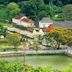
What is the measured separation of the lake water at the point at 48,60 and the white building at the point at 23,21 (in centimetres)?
1094

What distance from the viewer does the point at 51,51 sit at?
35.9 metres

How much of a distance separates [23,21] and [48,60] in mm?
13344

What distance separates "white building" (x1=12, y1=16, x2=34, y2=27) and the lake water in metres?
10.9

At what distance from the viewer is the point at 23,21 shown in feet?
153

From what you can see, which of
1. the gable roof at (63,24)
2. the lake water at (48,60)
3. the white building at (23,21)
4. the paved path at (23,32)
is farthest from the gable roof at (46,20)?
the lake water at (48,60)

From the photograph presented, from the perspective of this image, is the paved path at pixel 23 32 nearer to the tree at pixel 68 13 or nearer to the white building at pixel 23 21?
the white building at pixel 23 21

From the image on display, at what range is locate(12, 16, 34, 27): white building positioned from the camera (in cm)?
4570

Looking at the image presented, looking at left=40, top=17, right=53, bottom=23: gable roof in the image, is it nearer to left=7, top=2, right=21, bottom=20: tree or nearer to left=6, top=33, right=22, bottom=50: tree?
left=7, top=2, right=21, bottom=20: tree

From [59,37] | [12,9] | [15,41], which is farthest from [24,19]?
[15,41]

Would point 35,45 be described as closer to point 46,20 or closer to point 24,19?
point 46,20

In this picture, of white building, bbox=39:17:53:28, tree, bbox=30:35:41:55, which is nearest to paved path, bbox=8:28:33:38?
white building, bbox=39:17:53:28

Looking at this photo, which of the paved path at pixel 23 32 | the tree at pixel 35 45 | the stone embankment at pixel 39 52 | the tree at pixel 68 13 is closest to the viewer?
the stone embankment at pixel 39 52

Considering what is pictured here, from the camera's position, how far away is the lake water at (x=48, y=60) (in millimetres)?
32469

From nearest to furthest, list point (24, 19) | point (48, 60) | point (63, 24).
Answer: point (48, 60)
point (63, 24)
point (24, 19)
